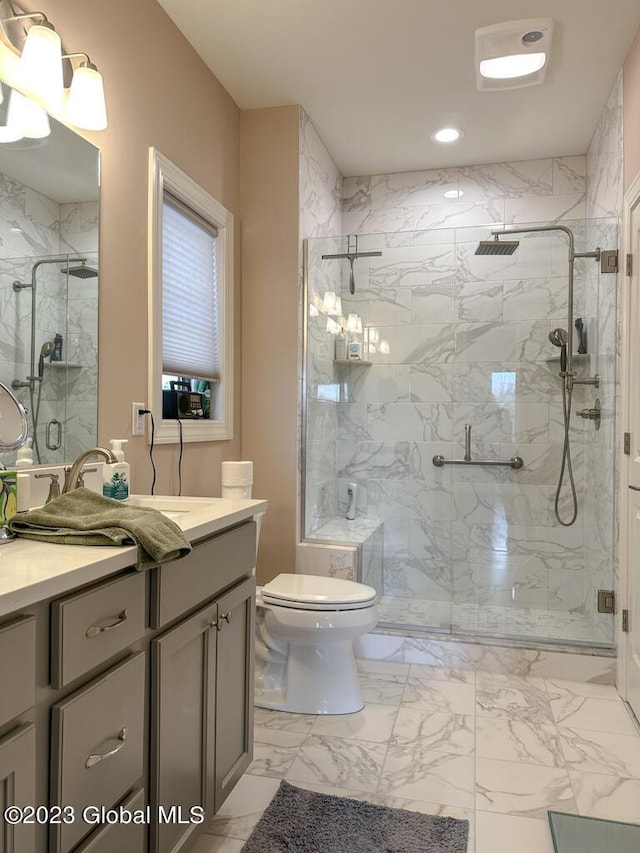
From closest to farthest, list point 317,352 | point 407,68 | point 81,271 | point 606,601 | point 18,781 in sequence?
1. point 18,781
2. point 81,271
3. point 407,68
4. point 606,601
5. point 317,352

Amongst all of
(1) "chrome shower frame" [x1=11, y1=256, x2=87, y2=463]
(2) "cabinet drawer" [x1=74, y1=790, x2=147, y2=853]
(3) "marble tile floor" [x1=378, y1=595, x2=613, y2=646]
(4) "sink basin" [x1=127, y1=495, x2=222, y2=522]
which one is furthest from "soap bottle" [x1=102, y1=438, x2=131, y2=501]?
(3) "marble tile floor" [x1=378, y1=595, x2=613, y2=646]

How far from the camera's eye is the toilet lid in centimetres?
236

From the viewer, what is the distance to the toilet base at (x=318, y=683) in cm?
244

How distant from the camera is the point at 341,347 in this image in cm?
340

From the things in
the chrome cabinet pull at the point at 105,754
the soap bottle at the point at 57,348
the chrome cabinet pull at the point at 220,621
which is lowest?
the chrome cabinet pull at the point at 105,754

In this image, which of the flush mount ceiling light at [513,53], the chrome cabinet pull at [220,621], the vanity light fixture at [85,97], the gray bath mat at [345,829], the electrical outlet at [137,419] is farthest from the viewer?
the flush mount ceiling light at [513,53]

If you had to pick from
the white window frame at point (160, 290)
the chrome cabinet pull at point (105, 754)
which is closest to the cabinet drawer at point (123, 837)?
the chrome cabinet pull at point (105, 754)

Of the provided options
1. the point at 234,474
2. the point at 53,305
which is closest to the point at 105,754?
the point at 53,305

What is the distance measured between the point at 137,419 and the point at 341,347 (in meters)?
1.51

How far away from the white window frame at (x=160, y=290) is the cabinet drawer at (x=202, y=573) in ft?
2.35

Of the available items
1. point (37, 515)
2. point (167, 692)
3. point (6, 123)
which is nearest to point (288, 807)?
point (167, 692)

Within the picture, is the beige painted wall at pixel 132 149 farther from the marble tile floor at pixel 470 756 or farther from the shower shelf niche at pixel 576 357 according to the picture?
the shower shelf niche at pixel 576 357

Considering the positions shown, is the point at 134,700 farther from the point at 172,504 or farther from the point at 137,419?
the point at 137,419

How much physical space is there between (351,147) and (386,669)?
2739 mm
